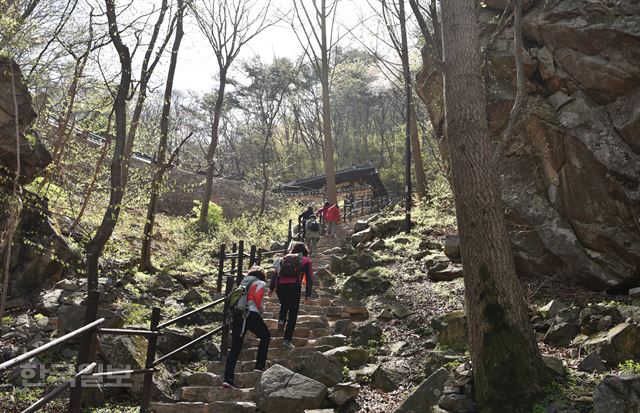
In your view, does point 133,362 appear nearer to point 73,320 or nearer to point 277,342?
point 73,320

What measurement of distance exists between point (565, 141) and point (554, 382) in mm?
6137

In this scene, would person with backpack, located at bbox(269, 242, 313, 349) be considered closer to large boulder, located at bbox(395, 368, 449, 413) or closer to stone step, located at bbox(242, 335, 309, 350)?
stone step, located at bbox(242, 335, 309, 350)

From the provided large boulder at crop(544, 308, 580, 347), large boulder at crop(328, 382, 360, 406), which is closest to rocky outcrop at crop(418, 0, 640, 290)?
large boulder at crop(544, 308, 580, 347)

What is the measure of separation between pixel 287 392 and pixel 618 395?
10.9 feet

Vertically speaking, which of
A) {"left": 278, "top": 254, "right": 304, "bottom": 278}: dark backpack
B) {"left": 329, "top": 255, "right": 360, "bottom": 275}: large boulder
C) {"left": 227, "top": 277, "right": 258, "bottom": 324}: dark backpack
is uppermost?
{"left": 278, "top": 254, "right": 304, "bottom": 278}: dark backpack

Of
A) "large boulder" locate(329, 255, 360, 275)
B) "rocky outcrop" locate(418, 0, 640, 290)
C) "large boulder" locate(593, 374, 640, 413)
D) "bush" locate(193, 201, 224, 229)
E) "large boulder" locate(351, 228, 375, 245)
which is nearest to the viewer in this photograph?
"large boulder" locate(593, 374, 640, 413)

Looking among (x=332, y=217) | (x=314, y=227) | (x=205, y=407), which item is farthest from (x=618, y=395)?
(x=332, y=217)

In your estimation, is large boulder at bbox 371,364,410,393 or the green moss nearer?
the green moss

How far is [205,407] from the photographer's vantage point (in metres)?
6.00

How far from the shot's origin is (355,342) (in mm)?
8297

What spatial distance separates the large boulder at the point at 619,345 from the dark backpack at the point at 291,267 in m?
4.41

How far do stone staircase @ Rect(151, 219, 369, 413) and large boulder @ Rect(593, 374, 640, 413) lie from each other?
3.61 meters

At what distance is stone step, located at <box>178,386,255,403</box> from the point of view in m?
6.32

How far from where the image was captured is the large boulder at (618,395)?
4.10 m
